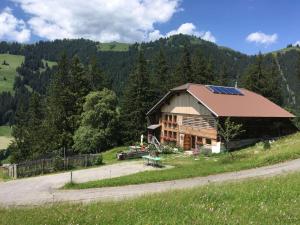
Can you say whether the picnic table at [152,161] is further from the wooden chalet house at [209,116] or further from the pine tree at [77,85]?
the pine tree at [77,85]

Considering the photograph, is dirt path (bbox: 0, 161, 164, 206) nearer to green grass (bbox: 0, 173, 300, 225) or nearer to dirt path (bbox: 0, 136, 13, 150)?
green grass (bbox: 0, 173, 300, 225)

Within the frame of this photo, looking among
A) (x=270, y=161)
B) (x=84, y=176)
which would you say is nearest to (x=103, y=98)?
(x=84, y=176)

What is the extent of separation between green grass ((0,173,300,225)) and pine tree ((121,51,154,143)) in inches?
2000

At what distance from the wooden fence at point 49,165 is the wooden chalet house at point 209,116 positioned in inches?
564

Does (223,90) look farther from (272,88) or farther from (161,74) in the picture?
(272,88)

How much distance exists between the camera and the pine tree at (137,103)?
64.1m

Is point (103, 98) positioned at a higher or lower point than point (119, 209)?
higher

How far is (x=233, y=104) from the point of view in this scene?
4991 centimetres

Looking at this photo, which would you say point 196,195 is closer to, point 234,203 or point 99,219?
point 234,203

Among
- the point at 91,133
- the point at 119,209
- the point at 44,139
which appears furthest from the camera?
the point at 44,139

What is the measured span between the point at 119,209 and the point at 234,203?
339cm

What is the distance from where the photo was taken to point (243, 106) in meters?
50.7

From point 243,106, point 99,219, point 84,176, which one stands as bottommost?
point 84,176

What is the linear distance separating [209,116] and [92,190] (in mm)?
24968
